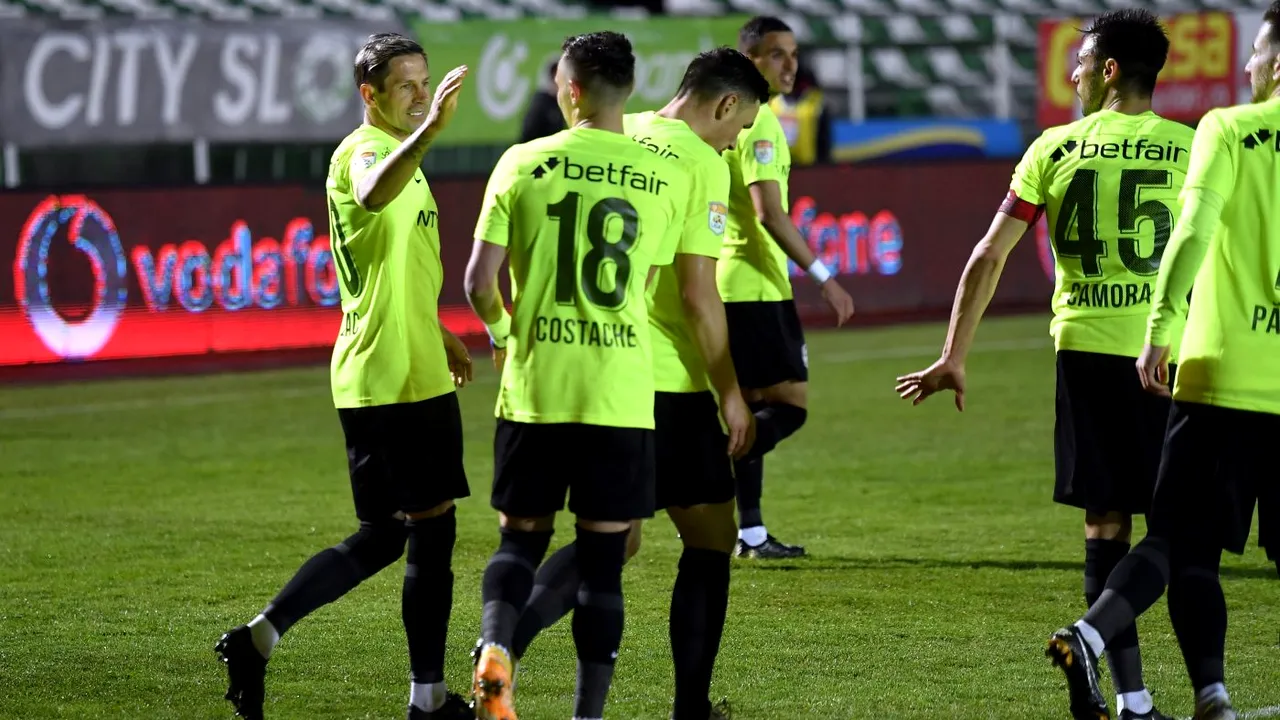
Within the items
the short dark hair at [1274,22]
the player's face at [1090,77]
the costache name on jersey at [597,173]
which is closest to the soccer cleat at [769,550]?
the player's face at [1090,77]

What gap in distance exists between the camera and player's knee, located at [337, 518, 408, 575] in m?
5.51

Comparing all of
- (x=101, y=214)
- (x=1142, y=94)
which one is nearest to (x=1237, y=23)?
(x=101, y=214)

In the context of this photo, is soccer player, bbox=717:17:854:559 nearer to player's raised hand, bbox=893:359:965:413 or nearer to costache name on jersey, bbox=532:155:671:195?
player's raised hand, bbox=893:359:965:413

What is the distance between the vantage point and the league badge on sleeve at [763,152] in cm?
760

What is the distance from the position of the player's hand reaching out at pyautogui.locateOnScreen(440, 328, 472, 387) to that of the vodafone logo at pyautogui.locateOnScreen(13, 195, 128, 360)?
8319 mm

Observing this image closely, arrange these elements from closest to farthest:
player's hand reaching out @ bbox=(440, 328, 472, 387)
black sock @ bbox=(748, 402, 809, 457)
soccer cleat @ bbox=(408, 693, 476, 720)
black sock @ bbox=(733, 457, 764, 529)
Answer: soccer cleat @ bbox=(408, 693, 476, 720), player's hand reaching out @ bbox=(440, 328, 472, 387), black sock @ bbox=(748, 402, 809, 457), black sock @ bbox=(733, 457, 764, 529)

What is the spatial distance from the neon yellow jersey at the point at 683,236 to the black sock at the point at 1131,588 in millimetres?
1179

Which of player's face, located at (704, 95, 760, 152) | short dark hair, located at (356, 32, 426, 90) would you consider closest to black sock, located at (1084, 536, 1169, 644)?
player's face, located at (704, 95, 760, 152)

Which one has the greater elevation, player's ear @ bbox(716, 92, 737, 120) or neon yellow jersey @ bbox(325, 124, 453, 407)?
player's ear @ bbox(716, 92, 737, 120)

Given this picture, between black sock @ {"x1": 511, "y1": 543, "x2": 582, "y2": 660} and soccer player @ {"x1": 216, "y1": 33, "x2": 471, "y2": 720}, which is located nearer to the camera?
black sock @ {"x1": 511, "y1": 543, "x2": 582, "y2": 660}

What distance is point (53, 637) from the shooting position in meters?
6.49

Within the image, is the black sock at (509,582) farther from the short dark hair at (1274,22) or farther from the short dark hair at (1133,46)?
the short dark hair at (1274,22)

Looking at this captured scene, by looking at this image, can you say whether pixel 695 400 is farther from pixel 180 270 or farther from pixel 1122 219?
pixel 180 270

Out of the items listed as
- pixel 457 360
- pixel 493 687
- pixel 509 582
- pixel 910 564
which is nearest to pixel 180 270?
pixel 910 564
